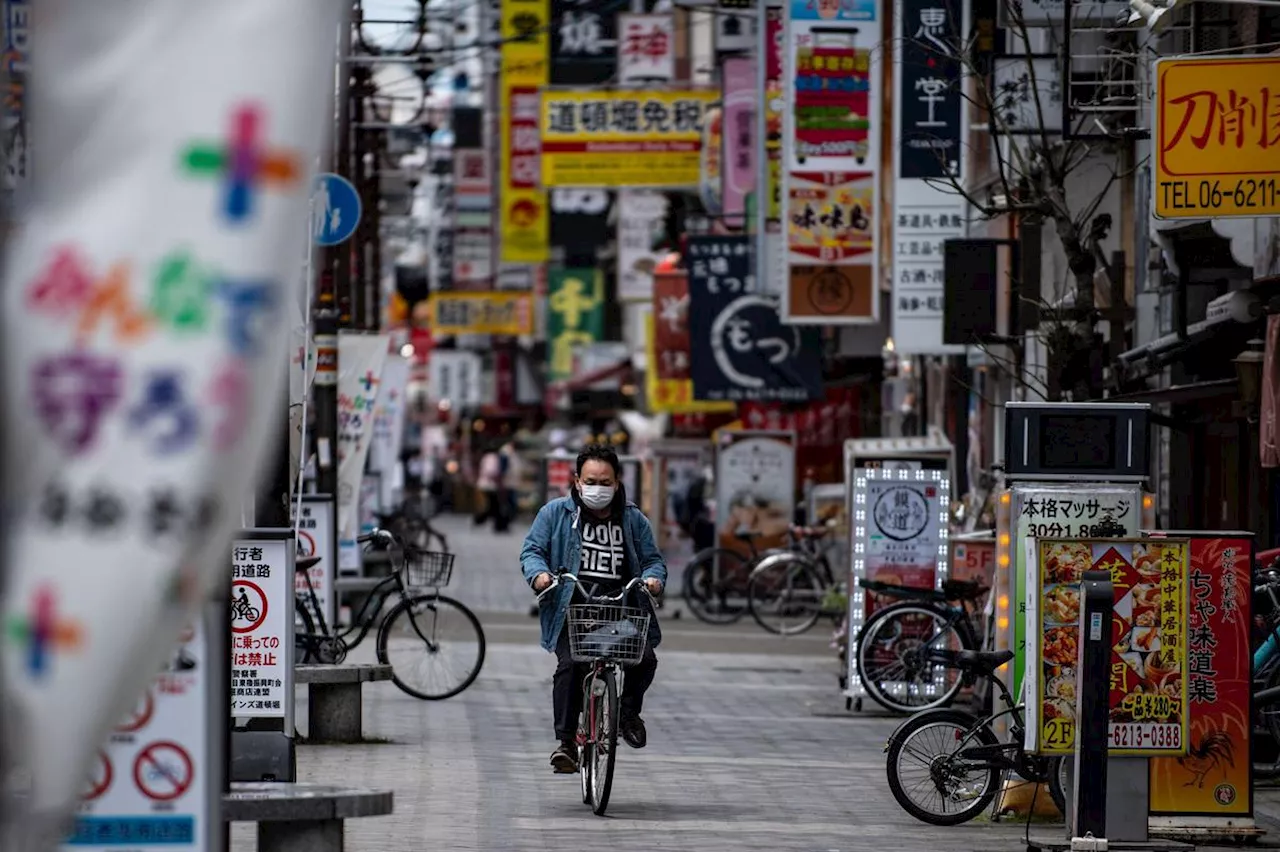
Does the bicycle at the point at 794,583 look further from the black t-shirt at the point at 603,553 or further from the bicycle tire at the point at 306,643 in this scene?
the black t-shirt at the point at 603,553

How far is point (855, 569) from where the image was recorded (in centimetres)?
1878

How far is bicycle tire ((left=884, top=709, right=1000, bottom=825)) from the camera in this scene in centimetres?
1169

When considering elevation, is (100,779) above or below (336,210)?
below

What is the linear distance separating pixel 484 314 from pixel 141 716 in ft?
189

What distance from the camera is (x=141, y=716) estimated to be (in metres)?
6.03

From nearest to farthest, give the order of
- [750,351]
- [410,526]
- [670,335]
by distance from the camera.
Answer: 1. [750,351]
2. [670,335]
3. [410,526]

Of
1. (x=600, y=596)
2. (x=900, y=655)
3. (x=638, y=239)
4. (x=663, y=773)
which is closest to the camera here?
(x=600, y=596)

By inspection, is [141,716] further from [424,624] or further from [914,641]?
[424,624]

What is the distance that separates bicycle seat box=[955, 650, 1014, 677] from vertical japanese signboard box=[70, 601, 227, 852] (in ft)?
20.2

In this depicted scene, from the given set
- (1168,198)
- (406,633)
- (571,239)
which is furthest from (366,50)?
(571,239)

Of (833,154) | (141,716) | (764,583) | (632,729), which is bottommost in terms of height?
(764,583)

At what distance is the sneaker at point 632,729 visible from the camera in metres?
12.2

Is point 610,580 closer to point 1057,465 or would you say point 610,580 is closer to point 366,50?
point 1057,465

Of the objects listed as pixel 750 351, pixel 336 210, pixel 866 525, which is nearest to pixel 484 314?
pixel 750 351
